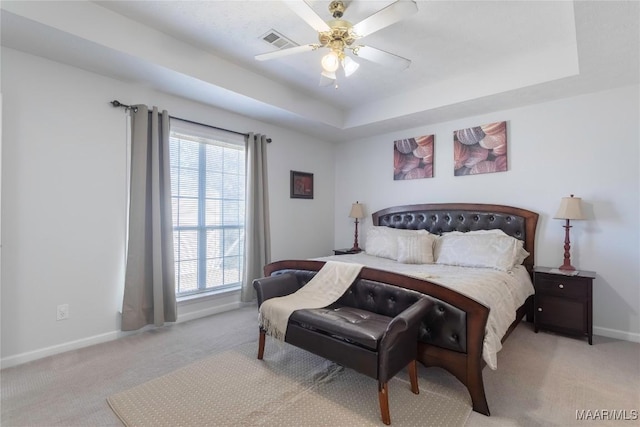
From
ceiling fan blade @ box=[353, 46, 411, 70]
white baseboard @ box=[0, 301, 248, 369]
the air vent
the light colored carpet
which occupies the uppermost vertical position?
the air vent

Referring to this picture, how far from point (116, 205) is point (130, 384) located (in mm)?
1636

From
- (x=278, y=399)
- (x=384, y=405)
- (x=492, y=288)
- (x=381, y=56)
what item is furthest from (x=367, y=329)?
(x=381, y=56)

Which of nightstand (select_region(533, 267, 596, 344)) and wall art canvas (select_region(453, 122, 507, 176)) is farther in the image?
wall art canvas (select_region(453, 122, 507, 176))

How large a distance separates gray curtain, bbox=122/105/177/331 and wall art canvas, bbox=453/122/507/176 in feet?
11.4

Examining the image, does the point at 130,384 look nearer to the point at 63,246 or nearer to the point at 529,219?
the point at 63,246

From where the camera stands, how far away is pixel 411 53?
2.94 m

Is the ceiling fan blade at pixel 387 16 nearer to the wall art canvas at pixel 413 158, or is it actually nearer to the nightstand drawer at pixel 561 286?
the wall art canvas at pixel 413 158

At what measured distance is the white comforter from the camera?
200 cm

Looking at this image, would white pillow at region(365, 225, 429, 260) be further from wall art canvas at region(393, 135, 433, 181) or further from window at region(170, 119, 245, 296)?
window at region(170, 119, 245, 296)

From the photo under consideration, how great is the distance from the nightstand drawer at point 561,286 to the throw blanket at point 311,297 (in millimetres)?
1928

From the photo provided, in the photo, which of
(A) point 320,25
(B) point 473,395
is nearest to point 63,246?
(A) point 320,25

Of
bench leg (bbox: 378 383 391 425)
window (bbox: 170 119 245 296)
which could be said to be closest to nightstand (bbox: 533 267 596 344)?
bench leg (bbox: 378 383 391 425)

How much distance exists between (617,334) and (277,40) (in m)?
4.30

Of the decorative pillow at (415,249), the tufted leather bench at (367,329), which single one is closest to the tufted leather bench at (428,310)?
the tufted leather bench at (367,329)
